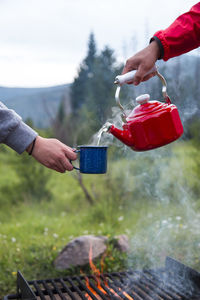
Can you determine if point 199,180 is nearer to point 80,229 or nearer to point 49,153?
point 80,229

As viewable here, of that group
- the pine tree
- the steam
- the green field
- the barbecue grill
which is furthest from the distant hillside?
the barbecue grill

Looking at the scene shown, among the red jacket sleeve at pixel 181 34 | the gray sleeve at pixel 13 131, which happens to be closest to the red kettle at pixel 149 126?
the red jacket sleeve at pixel 181 34

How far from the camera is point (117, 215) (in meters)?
4.31

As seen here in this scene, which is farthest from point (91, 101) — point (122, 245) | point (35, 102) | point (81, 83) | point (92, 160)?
point (81, 83)

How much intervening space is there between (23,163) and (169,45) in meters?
4.19

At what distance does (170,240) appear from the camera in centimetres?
346

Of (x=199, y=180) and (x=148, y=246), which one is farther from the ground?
(x=199, y=180)

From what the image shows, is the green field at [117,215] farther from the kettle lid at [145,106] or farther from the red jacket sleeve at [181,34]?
the red jacket sleeve at [181,34]

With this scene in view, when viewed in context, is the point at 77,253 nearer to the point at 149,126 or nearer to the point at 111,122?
the point at 111,122

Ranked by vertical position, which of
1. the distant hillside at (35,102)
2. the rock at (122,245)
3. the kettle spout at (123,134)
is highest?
the distant hillside at (35,102)

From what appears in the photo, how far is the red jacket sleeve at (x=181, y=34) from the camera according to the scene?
149 cm

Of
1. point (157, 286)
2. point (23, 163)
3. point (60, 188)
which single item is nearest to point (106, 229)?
point (157, 286)

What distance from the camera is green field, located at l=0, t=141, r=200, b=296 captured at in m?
3.13

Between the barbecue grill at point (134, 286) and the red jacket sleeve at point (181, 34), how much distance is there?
1.46 metres
